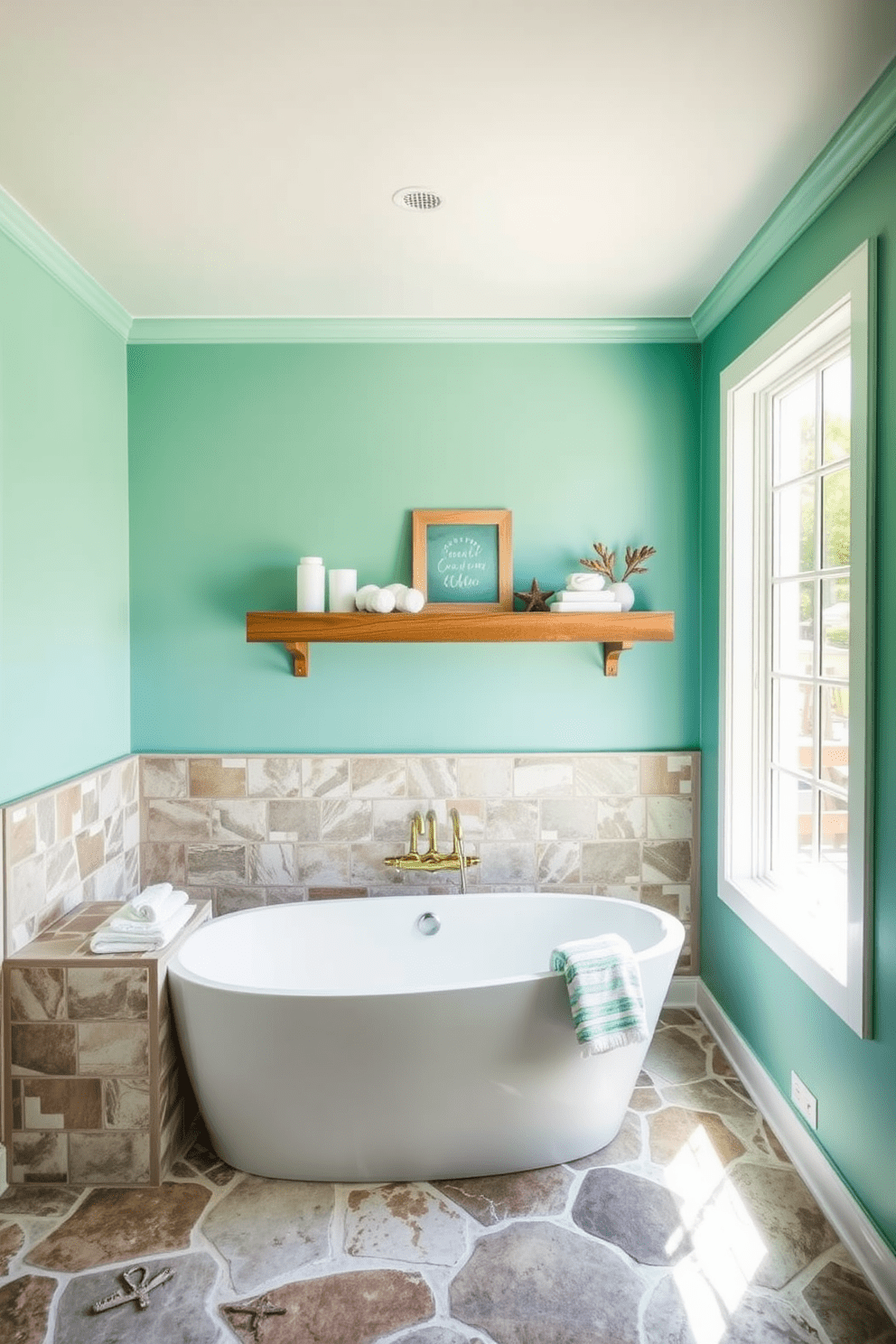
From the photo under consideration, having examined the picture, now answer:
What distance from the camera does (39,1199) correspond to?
2.20m

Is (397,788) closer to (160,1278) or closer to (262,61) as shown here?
(160,1278)

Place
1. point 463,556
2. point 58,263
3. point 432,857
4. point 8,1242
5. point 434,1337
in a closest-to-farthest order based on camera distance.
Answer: point 434,1337, point 8,1242, point 58,263, point 432,857, point 463,556

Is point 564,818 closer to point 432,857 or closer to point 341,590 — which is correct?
point 432,857

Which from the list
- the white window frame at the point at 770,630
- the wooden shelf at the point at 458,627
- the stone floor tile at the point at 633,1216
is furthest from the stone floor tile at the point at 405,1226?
the wooden shelf at the point at 458,627

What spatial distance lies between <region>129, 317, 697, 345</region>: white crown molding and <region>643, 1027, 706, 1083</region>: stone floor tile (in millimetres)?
2547

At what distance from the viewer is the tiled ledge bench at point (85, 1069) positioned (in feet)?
7.31

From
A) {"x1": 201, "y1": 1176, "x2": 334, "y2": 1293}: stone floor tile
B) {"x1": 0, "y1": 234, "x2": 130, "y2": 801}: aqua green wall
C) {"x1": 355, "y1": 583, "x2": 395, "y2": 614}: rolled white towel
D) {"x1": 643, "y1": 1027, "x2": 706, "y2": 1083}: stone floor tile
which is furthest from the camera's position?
{"x1": 355, "y1": 583, "x2": 395, "y2": 614}: rolled white towel

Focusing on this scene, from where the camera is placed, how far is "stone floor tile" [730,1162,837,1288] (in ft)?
6.31

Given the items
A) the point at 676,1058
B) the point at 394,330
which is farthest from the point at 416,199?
the point at 676,1058

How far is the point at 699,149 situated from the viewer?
2.02 meters

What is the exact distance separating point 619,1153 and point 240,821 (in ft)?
5.53

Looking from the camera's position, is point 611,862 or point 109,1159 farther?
point 611,862

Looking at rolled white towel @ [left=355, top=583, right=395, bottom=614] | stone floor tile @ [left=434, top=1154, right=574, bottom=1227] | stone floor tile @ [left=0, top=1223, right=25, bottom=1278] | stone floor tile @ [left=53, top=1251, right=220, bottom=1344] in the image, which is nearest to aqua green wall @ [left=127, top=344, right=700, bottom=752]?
rolled white towel @ [left=355, top=583, right=395, bottom=614]

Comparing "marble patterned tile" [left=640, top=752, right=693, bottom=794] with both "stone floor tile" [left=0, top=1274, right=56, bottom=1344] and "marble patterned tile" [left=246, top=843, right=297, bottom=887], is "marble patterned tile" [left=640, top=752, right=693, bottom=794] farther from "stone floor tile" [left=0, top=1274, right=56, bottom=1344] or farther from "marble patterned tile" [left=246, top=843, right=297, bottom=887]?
"stone floor tile" [left=0, top=1274, right=56, bottom=1344]
